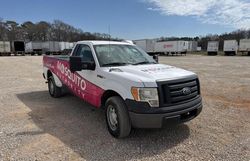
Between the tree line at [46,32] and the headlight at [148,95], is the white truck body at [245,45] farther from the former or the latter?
the headlight at [148,95]

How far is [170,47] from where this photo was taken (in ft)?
171

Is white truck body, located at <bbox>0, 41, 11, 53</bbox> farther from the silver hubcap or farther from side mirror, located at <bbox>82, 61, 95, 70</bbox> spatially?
the silver hubcap

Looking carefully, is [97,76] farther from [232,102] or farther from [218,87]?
[218,87]

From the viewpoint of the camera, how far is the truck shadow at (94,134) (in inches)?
152

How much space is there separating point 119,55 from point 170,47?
48621 millimetres

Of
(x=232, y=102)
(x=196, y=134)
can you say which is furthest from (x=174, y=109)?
(x=232, y=102)

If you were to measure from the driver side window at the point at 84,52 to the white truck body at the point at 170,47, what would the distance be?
47.5 meters

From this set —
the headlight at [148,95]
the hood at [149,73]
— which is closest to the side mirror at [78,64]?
the hood at [149,73]

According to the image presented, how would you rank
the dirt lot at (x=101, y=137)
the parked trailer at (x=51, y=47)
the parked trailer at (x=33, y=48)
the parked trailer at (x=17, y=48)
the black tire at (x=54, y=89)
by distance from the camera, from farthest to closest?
the parked trailer at (x=51, y=47)
the parked trailer at (x=33, y=48)
the parked trailer at (x=17, y=48)
the black tire at (x=54, y=89)
the dirt lot at (x=101, y=137)

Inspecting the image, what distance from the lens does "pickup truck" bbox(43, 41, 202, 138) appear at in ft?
12.4

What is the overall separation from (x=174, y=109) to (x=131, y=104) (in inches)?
29.6

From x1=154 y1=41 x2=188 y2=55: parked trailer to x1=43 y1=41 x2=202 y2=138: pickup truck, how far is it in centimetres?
Result: 4775

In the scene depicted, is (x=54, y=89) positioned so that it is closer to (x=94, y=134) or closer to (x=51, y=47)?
(x=94, y=134)

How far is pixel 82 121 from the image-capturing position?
A: 533 cm
